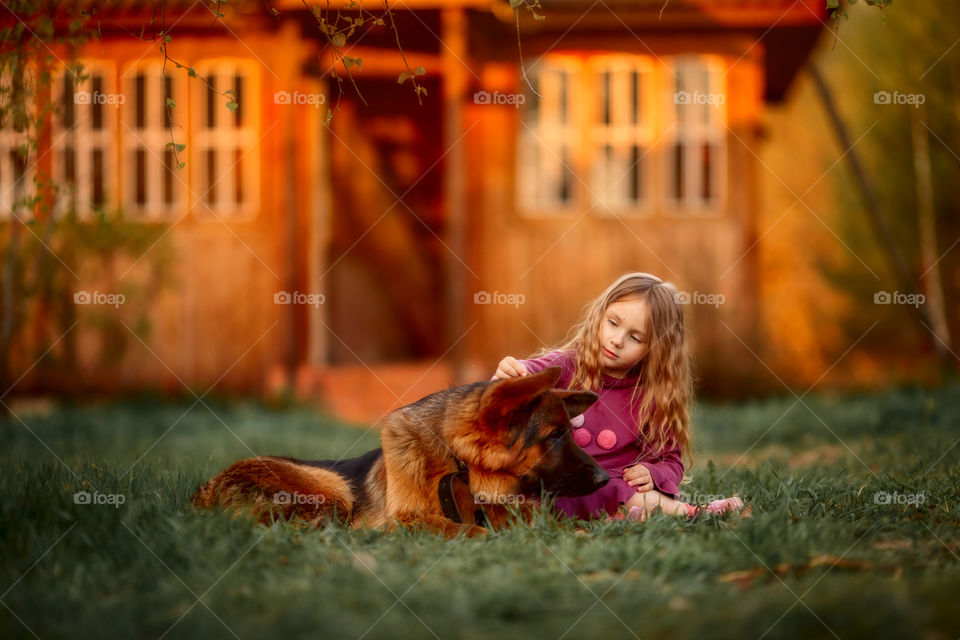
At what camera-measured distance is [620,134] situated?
11742mm

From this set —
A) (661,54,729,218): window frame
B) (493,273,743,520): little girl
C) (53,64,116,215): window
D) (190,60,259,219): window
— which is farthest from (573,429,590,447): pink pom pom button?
(53,64,116,215): window

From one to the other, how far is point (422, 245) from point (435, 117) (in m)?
1.95

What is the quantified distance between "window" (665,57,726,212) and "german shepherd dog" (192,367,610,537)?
8.26 metres

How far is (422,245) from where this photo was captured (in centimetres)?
1330

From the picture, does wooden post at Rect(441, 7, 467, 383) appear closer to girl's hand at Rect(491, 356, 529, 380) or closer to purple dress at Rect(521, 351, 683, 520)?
purple dress at Rect(521, 351, 683, 520)

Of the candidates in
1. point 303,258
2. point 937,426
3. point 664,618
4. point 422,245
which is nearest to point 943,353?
point 937,426

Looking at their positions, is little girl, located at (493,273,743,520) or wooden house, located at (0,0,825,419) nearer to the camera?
little girl, located at (493,273,743,520)

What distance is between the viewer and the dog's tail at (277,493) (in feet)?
13.5

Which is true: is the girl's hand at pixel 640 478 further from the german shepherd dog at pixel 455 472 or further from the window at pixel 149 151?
the window at pixel 149 151

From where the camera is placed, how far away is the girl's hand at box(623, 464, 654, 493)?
435 cm

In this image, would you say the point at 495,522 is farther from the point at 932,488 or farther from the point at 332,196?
the point at 332,196

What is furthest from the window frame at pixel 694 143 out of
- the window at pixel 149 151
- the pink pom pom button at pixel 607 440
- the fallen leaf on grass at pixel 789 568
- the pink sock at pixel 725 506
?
the fallen leaf on grass at pixel 789 568

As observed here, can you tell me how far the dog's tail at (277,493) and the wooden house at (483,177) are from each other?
22.0 ft

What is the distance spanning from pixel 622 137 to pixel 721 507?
8.27 m
